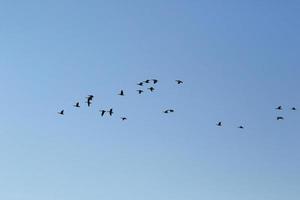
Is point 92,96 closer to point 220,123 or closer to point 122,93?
point 122,93

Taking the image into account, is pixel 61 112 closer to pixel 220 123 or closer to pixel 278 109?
pixel 220 123

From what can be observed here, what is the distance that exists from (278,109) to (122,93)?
1028 inches

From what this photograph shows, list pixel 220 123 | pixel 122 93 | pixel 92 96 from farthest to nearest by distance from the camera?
1. pixel 220 123
2. pixel 122 93
3. pixel 92 96

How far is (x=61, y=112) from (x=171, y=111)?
1900 cm

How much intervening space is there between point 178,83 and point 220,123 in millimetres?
10238

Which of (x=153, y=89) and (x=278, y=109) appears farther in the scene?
(x=278, y=109)

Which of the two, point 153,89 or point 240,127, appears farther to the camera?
point 240,127

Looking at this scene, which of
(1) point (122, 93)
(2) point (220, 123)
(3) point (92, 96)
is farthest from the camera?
(2) point (220, 123)

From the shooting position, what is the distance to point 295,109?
292 feet

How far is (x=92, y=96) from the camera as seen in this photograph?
266 feet

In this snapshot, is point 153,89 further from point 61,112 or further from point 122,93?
point 61,112

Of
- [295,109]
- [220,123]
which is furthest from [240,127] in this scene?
[295,109]

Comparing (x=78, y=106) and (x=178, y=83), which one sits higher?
(x=178, y=83)

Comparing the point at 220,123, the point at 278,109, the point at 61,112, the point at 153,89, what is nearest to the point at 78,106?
the point at 61,112
